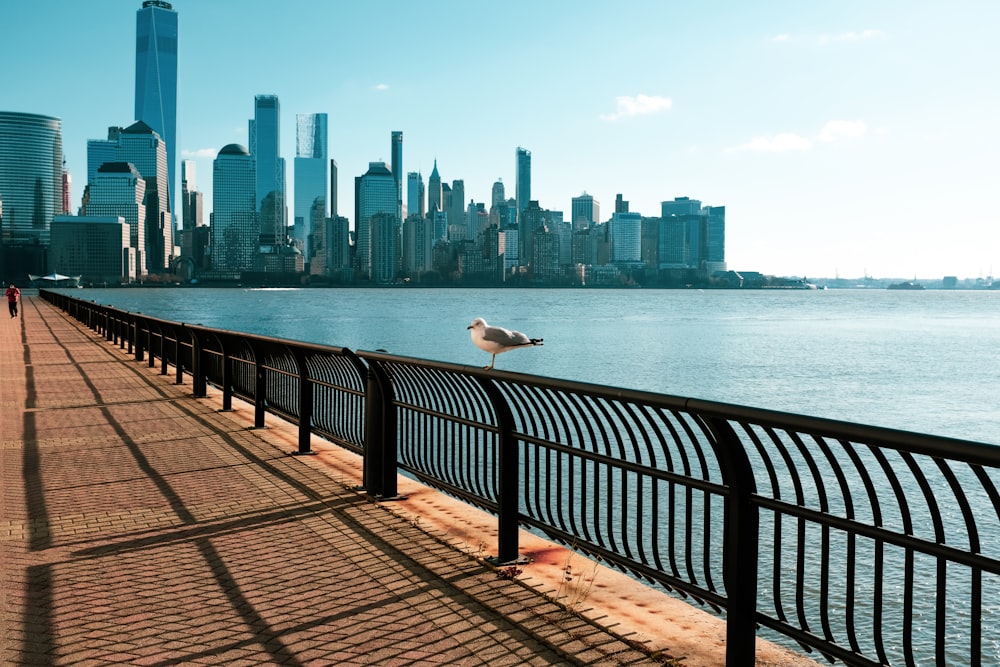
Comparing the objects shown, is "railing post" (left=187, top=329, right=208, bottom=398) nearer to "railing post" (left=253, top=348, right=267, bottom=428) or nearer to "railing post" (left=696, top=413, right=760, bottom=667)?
"railing post" (left=253, top=348, right=267, bottom=428)

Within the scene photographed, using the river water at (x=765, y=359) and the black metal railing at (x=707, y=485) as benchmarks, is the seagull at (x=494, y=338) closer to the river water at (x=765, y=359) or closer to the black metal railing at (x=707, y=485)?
the black metal railing at (x=707, y=485)

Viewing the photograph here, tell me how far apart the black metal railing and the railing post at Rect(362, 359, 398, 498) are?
1 centimetres

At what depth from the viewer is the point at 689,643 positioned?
459 centimetres

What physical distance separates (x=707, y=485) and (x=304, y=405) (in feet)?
22.2

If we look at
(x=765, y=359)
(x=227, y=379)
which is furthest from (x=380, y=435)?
(x=765, y=359)

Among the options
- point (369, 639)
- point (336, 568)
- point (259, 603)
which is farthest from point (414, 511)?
point (369, 639)

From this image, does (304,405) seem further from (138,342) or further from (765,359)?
(765,359)

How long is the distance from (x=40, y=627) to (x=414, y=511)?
316 centimetres

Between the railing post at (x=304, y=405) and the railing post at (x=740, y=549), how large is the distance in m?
6.75

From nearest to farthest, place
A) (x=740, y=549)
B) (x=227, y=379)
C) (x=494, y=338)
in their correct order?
(x=740, y=549) → (x=494, y=338) → (x=227, y=379)

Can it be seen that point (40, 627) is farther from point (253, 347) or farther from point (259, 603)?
point (253, 347)

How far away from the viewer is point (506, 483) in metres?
6.02

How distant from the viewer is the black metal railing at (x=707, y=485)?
143 inches

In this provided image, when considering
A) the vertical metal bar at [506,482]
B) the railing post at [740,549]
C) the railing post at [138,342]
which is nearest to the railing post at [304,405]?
the vertical metal bar at [506,482]
